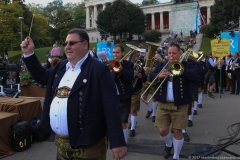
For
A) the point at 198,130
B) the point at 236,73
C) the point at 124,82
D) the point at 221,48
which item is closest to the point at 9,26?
the point at 221,48

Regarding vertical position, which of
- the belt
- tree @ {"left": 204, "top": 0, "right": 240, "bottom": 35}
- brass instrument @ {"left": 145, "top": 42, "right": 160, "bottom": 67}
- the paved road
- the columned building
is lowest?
the paved road

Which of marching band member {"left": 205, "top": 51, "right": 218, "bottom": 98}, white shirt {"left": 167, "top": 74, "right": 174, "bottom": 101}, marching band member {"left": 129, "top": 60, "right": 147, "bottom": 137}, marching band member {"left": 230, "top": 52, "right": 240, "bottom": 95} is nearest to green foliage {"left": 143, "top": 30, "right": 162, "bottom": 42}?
marching band member {"left": 230, "top": 52, "right": 240, "bottom": 95}

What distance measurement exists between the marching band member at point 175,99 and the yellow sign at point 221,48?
9181 mm

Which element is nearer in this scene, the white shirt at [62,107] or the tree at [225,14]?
the white shirt at [62,107]

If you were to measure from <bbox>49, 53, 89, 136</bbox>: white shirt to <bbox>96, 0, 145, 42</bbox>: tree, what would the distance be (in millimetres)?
60320

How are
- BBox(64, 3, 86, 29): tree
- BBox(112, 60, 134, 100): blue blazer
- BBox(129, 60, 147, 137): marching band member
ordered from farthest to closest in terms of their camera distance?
1. BBox(64, 3, 86, 29): tree
2. BBox(129, 60, 147, 137): marching band member
3. BBox(112, 60, 134, 100): blue blazer

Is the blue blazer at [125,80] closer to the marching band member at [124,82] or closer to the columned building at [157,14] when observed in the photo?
the marching band member at [124,82]

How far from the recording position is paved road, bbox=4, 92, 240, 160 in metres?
5.42

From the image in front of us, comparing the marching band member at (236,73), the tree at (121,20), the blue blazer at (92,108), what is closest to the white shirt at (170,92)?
the blue blazer at (92,108)

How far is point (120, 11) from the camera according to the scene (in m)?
64.4

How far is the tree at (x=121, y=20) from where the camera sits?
6244 cm

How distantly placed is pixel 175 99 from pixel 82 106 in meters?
2.42

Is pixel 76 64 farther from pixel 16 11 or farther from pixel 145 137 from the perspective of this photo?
pixel 16 11

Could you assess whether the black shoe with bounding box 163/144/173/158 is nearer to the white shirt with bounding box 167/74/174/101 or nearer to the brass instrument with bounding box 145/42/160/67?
the white shirt with bounding box 167/74/174/101
